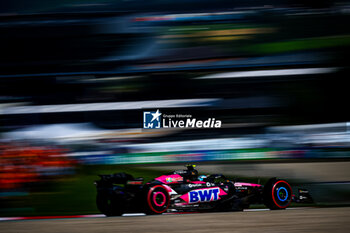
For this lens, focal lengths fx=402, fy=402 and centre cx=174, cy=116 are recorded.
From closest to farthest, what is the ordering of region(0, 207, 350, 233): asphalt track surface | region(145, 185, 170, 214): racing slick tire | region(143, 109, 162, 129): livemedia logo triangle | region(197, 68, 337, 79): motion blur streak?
region(0, 207, 350, 233): asphalt track surface, region(145, 185, 170, 214): racing slick tire, region(143, 109, 162, 129): livemedia logo triangle, region(197, 68, 337, 79): motion blur streak

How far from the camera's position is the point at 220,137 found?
23.4 feet

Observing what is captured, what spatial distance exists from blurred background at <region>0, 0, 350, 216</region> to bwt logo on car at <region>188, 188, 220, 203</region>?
1.29 metres

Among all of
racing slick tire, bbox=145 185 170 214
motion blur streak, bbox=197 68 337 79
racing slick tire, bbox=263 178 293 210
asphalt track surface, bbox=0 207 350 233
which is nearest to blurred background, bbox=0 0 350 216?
motion blur streak, bbox=197 68 337 79

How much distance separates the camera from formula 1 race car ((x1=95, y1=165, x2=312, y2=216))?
5.26 metres

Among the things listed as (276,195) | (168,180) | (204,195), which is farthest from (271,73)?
(168,180)

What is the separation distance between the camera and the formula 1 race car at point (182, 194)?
5258 millimetres

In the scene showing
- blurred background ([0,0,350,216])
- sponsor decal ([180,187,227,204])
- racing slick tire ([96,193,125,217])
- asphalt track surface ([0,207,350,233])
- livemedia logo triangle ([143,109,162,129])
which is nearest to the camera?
asphalt track surface ([0,207,350,233])

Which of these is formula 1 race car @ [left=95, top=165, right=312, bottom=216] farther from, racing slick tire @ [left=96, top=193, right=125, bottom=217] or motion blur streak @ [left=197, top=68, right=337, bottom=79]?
motion blur streak @ [left=197, top=68, right=337, bottom=79]

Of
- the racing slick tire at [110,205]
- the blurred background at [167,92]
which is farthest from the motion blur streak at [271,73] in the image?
the racing slick tire at [110,205]

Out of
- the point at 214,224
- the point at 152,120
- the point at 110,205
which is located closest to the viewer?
the point at 214,224

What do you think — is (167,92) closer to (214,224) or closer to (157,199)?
(157,199)

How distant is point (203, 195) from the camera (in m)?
5.52

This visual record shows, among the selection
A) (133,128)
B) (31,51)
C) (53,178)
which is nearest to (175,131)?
(133,128)

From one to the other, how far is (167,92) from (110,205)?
2.56 m
